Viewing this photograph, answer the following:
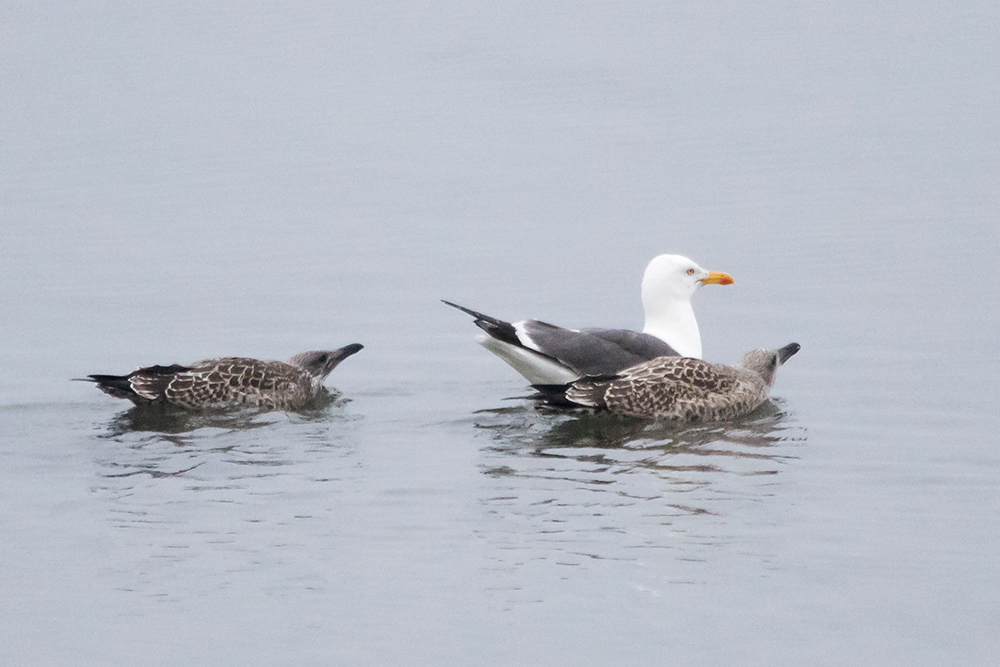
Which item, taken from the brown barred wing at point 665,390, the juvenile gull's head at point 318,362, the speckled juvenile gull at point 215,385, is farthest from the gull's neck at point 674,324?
the speckled juvenile gull at point 215,385

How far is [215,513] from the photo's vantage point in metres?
9.34

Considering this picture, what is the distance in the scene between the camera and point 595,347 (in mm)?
12430

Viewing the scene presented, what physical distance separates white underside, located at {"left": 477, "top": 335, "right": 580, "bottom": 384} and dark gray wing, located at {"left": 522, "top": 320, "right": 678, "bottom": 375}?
8 cm

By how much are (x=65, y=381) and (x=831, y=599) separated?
24.5ft

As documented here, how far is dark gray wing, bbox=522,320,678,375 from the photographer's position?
12.4 meters

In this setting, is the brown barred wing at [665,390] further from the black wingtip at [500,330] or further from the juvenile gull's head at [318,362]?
the juvenile gull's head at [318,362]

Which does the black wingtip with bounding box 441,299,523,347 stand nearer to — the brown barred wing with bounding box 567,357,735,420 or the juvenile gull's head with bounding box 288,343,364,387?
the brown barred wing with bounding box 567,357,735,420

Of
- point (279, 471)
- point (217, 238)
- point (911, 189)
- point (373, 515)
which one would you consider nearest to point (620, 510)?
point (373, 515)

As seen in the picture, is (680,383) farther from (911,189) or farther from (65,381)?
(911,189)

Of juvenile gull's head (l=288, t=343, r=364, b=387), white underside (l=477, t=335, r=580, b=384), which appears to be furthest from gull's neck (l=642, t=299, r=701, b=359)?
juvenile gull's head (l=288, t=343, r=364, b=387)

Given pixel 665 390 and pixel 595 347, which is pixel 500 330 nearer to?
pixel 595 347

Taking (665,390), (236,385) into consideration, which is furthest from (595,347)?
(236,385)

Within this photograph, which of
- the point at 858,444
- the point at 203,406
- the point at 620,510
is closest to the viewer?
the point at 620,510

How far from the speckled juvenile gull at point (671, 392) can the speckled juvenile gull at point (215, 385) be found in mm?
2141
